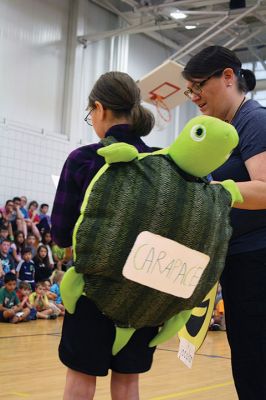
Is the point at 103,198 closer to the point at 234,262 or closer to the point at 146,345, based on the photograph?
the point at 146,345

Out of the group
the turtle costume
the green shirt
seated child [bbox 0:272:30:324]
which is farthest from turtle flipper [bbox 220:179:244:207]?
the green shirt

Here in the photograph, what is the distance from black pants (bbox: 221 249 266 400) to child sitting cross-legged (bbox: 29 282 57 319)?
6434 millimetres

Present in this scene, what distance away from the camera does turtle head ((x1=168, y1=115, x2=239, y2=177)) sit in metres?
1.56

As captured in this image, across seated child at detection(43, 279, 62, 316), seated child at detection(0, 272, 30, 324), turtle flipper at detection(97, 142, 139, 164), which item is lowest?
seated child at detection(43, 279, 62, 316)

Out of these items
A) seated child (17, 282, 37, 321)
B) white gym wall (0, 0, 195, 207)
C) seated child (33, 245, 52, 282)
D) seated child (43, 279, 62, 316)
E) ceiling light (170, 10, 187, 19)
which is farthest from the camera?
ceiling light (170, 10, 187, 19)

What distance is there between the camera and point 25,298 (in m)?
7.92

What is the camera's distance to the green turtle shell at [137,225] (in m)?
1.47

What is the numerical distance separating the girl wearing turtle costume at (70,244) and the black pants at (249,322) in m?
0.32

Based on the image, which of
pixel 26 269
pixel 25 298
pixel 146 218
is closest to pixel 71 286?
pixel 146 218

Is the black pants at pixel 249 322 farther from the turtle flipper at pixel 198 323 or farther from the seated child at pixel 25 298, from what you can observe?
the seated child at pixel 25 298

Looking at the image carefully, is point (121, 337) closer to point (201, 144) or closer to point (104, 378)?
point (201, 144)

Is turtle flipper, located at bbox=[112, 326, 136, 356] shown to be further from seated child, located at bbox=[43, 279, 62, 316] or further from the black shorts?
seated child, located at bbox=[43, 279, 62, 316]

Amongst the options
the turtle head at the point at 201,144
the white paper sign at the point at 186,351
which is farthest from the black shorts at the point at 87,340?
the turtle head at the point at 201,144

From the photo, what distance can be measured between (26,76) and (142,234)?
9.28 metres
